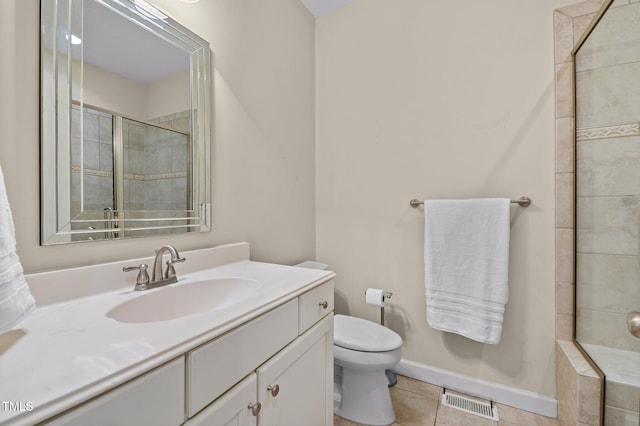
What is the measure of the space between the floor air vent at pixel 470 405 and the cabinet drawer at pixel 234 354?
119 centimetres

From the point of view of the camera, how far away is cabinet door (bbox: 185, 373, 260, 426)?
0.60 m

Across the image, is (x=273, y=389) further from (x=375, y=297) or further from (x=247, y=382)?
(x=375, y=297)

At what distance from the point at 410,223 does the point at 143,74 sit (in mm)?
1526

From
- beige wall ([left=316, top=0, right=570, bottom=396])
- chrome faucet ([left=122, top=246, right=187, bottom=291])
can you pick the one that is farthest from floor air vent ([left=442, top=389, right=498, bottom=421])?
chrome faucet ([left=122, top=246, right=187, bottom=291])

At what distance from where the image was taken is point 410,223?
1.76m

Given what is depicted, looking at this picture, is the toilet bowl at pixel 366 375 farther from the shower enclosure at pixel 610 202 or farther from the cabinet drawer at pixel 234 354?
the shower enclosure at pixel 610 202

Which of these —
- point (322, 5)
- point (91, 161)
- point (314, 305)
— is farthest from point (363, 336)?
point (322, 5)

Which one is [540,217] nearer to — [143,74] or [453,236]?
[453,236]

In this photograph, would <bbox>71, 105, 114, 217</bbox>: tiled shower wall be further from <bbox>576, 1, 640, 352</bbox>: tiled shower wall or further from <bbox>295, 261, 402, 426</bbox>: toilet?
<bbox>576, 1, 640, 352</bbox>: tiled shower wall

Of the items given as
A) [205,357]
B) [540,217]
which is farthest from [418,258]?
[205,357]

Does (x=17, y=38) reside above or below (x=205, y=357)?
above

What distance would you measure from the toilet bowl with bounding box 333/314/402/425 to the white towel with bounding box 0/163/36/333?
3.96 ft

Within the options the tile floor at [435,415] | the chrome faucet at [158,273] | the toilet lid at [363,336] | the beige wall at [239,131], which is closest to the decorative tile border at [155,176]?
the beige wall at [239,131]

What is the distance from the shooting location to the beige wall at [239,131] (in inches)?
29.3
